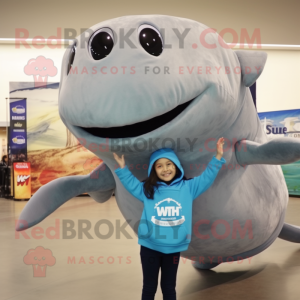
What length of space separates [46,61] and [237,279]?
948cm

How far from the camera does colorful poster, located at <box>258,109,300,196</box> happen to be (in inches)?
388

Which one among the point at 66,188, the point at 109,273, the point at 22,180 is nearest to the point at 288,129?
the point at 22,180

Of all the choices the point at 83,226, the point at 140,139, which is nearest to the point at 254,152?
the point at 140,139

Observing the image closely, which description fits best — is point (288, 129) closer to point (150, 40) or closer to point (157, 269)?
point (157, 269)

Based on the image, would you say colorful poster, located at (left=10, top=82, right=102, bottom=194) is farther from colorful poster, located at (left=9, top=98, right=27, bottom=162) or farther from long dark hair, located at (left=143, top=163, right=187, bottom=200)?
long dark hair, located at (left=143, top=163, right=187, bottom=200)

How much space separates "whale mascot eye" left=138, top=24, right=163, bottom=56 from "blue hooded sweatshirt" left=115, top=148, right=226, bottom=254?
0.49 metres

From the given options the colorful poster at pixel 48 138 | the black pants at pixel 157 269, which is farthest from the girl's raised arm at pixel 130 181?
the colorful poster at pixel 48 138

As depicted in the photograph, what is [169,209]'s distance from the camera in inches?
81.9

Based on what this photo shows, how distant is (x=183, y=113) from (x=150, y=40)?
0.37m

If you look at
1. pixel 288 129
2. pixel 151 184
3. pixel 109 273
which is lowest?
pixel 109 273

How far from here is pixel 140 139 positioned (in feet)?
6.07

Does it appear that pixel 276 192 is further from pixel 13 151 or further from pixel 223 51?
pixel 13 151

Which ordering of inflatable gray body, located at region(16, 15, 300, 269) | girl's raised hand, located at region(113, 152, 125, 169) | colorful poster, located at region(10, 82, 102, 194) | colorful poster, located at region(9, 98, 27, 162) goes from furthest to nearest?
colorful poster, located at region(10, 82, 102, 194) → colorful poster, located at region(9, 98, 27, 162) → girl's raised hand, located at region(113, 152, 125, 169) → inflatable gray body, located at region(16, 15, 300, 269)

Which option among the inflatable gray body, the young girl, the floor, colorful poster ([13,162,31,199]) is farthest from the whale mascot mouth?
colorful poster ([13,162,31,199])
